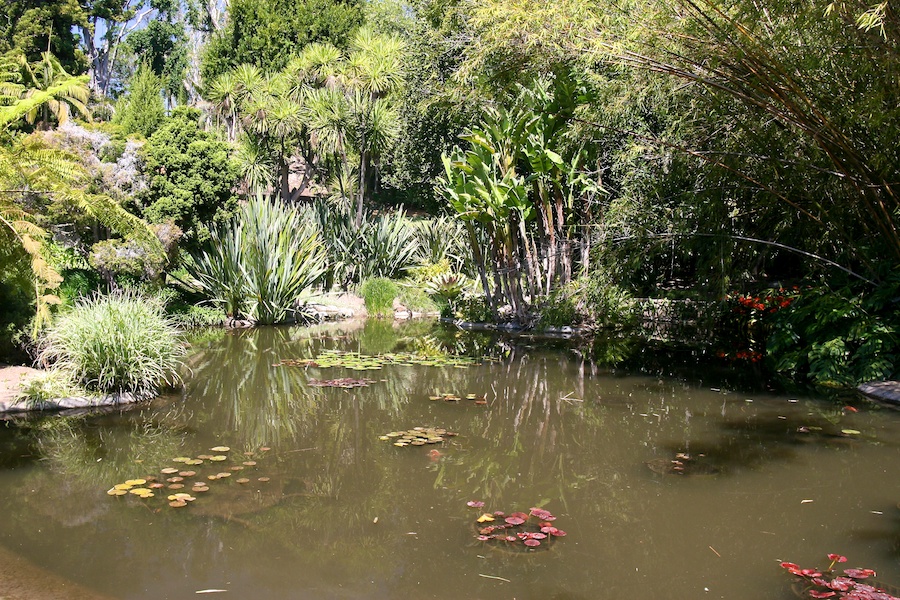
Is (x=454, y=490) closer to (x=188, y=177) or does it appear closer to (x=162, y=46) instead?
(x=188, y=177)

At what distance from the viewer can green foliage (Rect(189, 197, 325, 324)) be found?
14.5 meters

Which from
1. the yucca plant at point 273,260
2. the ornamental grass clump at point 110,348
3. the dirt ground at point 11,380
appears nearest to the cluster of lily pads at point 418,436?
the ornamental grass clump at point 110,348

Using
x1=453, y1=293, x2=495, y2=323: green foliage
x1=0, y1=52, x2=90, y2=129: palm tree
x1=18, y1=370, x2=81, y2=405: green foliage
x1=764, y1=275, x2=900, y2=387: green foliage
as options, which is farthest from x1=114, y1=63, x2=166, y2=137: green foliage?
x1=764, y1=275, x2=900, y2=387: green foliage

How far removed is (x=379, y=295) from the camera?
57.6ft

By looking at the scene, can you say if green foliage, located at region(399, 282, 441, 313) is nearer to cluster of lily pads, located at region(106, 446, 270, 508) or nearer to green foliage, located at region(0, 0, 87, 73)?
cluster of lily pads, located at region(106, 446, 270, 508)

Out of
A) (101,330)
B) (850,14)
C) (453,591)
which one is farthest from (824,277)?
(101,330)

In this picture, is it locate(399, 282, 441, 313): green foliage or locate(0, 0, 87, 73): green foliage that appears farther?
locate(0, 0, 87, 73): green foliage

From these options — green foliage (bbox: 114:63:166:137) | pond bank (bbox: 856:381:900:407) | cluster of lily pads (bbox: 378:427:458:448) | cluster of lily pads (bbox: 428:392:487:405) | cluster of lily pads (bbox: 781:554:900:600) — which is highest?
green foliage (bbox: 114:63:166:137)

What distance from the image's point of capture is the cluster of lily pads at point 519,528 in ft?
14.6

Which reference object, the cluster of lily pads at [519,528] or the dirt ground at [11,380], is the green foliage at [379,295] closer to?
the dirt ground at [11,380]

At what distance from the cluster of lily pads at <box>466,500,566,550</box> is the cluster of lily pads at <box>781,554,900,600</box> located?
4.33 ft

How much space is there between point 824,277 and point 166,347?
8.06 metres

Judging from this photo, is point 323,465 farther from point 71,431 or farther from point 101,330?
point 101,330

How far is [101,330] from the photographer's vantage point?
7.66 meters
